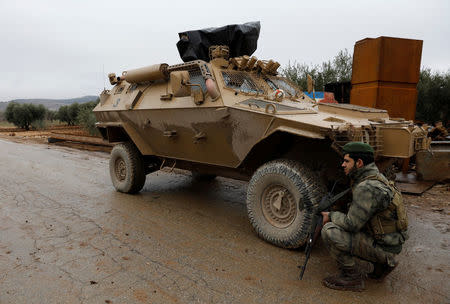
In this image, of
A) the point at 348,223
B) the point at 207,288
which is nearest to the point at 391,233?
the point at 348,223

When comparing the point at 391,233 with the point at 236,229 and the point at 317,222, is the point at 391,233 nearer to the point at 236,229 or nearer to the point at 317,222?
the point at 317,222

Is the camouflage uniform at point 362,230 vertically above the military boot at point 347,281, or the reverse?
the camouflage uniform at point 362,230

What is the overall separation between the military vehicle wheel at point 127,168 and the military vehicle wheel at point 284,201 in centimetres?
254

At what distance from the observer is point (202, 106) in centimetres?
423

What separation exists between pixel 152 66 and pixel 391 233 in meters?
3.87

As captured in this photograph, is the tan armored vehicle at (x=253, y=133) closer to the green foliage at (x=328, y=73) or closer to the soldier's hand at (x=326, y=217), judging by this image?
the soldier's hand at (x=326, y=217)

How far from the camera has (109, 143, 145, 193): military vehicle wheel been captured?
567 centimetres

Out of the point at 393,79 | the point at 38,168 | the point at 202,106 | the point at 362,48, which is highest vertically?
the point at 362,48

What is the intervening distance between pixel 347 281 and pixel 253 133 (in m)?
1.69

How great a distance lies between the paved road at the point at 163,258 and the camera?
2713mm

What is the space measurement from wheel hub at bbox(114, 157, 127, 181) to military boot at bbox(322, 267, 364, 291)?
4067mm

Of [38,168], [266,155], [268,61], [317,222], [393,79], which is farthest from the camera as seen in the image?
[38,168]

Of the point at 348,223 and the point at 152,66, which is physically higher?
the point at 152,66

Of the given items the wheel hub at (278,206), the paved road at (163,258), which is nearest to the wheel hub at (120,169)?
the paved road at (163,258)
